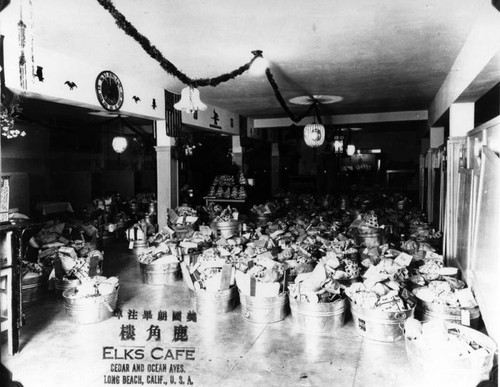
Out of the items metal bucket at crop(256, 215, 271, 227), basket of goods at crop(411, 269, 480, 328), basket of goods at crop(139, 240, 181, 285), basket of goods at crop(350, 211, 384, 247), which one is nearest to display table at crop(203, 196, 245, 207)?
metal bucket at crop(256, 215, 271, 227)

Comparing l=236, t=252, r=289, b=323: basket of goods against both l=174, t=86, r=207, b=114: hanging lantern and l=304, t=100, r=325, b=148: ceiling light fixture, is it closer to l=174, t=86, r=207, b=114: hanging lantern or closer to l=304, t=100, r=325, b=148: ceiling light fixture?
l=174, t=86, r=207, b=114: hanging lantern

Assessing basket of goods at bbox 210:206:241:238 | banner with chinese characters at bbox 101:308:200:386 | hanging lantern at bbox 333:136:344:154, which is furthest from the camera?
hanging lantern at bbox 333:136:344:154

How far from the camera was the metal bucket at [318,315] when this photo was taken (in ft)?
14.1

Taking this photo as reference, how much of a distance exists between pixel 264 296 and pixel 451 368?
207cm

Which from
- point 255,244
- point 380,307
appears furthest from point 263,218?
point 380,307

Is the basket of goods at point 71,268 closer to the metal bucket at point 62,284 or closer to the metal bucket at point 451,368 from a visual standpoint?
the metal bucket at point 62,284

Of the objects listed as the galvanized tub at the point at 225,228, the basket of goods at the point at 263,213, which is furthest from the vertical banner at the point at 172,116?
the basket of goods at the point at 263,213

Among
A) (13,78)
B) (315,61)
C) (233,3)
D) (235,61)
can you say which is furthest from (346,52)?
(13,78)

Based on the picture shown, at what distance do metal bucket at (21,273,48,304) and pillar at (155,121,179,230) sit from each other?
3.91 m

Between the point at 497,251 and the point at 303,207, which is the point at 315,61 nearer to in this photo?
the point at 497,251

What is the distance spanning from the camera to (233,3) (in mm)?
4094

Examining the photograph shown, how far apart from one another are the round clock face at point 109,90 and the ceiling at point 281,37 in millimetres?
219

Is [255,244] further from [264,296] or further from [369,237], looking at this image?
[369,237]

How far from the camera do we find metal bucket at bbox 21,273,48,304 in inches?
207
